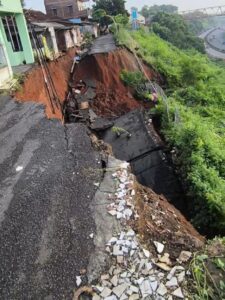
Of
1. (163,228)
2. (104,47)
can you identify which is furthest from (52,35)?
(163,228)

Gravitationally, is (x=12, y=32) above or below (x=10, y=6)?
below

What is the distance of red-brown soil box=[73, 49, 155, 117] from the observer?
14.1 metres

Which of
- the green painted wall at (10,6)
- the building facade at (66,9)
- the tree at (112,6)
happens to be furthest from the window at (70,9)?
the green painted wall at (10,6)

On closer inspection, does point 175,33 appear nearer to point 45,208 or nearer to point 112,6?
point 112,6

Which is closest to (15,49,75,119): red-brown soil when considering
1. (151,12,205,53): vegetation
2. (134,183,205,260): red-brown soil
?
(134,183,205,260): red-brown soil

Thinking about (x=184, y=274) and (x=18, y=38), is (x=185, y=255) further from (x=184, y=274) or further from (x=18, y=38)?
(x=18, y=38)

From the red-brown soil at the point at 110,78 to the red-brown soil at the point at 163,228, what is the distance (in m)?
9.04

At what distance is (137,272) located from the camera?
3.65 m

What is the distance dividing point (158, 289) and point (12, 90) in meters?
9.36

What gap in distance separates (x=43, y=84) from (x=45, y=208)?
368 inches

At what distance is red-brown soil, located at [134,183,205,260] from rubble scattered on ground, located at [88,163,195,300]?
0.09 m

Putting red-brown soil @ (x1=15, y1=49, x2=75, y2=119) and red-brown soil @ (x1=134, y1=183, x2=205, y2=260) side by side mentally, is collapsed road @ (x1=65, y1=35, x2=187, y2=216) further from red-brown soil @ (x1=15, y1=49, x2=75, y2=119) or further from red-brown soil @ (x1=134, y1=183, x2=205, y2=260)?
red-brown soil @ (x1=134, y1=183, x2=205, y2=260)

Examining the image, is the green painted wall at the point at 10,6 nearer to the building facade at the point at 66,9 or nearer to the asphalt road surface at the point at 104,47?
the asphalt road surface at the point at 104,47

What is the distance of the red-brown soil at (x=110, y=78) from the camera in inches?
555
